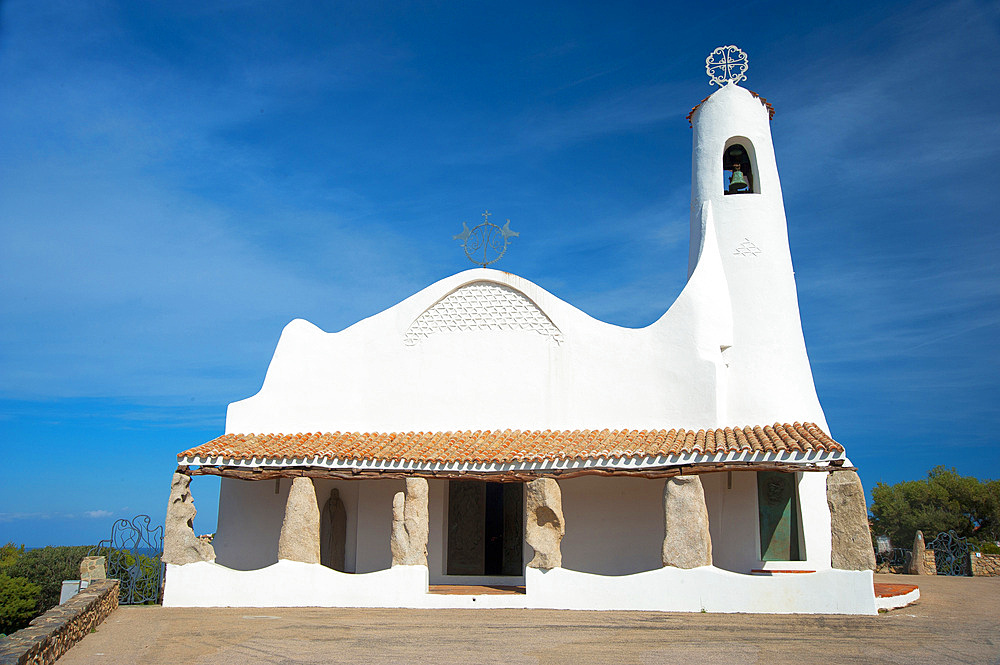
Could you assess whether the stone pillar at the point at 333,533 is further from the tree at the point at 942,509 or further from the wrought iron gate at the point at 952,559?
the tree at the point at 942,509

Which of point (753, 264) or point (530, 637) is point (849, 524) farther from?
point (753, 264)

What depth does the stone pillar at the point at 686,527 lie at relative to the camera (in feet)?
37.9

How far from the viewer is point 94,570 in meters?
13.9

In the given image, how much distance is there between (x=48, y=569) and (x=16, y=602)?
336 centimetres

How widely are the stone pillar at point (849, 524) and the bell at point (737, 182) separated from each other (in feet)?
21.6

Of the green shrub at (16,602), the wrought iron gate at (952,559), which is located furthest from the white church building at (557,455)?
the green shrub at (16,602)

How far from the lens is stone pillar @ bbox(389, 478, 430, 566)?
12453 millimetres

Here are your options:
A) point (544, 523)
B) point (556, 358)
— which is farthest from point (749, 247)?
point (544, 523)

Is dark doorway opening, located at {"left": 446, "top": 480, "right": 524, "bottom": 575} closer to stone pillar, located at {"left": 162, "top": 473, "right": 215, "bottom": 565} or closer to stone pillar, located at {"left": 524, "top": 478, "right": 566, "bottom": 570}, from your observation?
stone pillar, located at {"left": 524, "top": 478, "right": 566, "bottom": 570}

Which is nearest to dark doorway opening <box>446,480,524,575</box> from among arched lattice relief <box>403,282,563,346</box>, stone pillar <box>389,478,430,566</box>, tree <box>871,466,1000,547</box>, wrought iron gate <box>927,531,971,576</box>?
stone pillar <box>389,478,430,566</box>

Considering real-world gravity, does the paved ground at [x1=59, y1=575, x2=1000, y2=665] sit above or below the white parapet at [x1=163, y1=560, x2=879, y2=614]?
below

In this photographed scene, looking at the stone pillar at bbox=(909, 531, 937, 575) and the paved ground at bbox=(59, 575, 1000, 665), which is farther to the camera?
the stone pillar at bbox=(909, 531, 937, 575)

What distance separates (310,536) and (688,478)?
6.03m

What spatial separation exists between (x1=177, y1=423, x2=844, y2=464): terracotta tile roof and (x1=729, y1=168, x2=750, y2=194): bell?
16.9 ft
